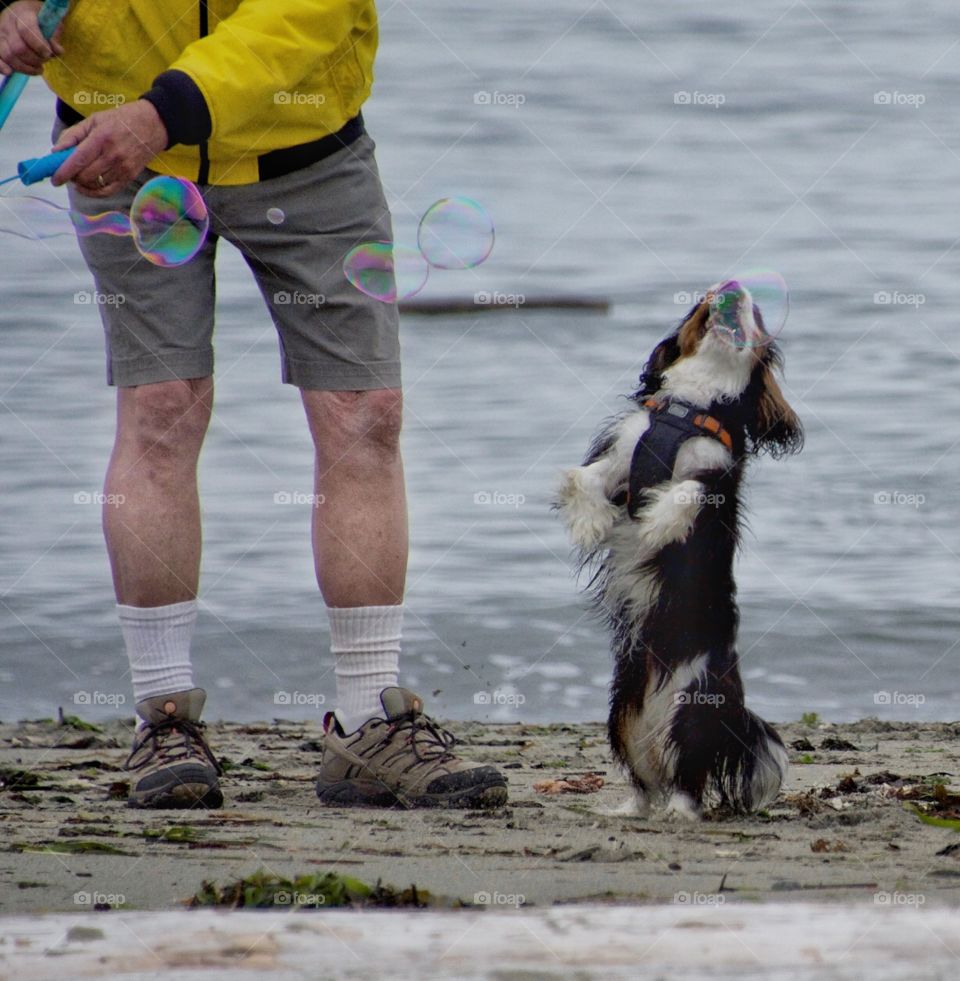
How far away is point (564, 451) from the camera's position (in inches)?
343

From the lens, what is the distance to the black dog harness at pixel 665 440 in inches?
156

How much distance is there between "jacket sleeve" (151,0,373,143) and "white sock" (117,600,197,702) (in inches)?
44.1

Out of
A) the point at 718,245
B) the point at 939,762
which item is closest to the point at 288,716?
the point at 939,762

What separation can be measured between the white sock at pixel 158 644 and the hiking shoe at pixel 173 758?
0.03 meters

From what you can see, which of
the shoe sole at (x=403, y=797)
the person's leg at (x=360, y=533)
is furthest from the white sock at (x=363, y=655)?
the shoe sole at (x=403, y=797)

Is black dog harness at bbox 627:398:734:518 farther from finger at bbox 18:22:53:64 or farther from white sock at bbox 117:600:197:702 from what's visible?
finger at bbox 18:22:53:64

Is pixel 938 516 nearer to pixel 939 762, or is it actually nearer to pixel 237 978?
pixel 939 762

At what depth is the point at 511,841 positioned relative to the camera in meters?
3.42

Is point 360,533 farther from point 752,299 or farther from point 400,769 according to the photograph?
point 752,299

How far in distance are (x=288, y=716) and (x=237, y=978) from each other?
393 cm

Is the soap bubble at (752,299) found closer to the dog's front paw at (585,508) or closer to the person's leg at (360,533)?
the dog's front paw at (585,508)

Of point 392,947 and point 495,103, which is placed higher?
point 495,103

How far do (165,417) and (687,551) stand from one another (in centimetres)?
122

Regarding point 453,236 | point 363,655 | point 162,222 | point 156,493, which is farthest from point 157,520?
→ point 453,236
